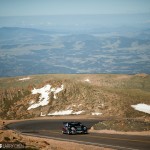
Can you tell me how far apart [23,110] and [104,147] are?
59.9m

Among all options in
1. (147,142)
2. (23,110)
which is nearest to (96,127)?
(147,142)

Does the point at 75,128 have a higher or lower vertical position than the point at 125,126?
lower

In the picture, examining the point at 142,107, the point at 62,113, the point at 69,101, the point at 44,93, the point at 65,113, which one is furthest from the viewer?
the point at 44,93

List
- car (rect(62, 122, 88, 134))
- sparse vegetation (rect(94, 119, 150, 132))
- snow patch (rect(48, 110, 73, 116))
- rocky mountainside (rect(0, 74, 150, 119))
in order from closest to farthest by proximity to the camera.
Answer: sparse vegetation (rect(94, 119, 150, 132))
car (rect(62, 122, 88, 134))
rocky mountainside (rect(0, 74, 150, 119))
snow patch (rect(48, 110, 73, 116))

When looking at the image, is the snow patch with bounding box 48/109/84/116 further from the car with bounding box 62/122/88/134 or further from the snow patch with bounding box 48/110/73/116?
the car with bounding box 62/122/88/134

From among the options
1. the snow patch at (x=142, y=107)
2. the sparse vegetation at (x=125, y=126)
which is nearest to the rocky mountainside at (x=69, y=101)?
the snow patch at (x=142, y=107)

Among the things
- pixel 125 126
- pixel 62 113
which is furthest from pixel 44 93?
pixel 125 126

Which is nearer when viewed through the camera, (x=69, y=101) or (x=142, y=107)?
(x=142, y=107)

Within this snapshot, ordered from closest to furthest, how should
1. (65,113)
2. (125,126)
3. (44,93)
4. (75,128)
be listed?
(125,126), (75,128), (65,113), (44,93)

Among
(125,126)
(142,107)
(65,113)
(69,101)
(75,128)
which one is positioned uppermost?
(69,101)

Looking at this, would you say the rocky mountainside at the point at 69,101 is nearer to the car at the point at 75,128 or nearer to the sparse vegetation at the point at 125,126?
the sparse vegetation at the point at 125,126

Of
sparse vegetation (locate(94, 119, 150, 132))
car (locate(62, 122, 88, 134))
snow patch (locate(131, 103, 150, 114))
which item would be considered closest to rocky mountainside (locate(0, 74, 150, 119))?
snow patch (locate(131, 103, 150, 114))

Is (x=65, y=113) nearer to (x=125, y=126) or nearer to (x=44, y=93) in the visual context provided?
(x=44, y=93)

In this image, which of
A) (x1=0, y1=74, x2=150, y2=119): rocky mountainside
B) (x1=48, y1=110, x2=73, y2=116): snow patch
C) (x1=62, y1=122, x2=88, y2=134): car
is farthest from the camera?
(x1=48, y1=110, x2=73, y2=116): snow patch
